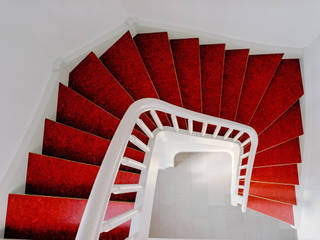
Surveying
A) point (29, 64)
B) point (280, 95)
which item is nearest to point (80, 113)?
point (29, 64)

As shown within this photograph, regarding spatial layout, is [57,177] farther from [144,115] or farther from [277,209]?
[277,209]

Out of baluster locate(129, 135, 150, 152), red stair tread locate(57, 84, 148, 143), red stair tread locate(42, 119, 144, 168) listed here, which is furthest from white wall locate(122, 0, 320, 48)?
baluster locate(129, 135, 150, 152)

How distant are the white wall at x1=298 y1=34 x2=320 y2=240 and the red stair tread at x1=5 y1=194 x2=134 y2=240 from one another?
9.16 ft

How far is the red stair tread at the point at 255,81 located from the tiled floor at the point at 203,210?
4.23 ft

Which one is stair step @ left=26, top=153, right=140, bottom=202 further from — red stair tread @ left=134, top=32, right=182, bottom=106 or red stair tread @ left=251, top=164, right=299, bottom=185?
red stair tread @ left=251, top=164, right=299, bottom=185

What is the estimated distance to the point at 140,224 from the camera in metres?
1.81

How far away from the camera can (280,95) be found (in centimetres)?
318

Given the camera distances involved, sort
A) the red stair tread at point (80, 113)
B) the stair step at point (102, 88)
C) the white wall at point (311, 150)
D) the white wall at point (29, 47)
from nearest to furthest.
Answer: the white wall at point (29, 47) → the red stair tread at point (80, 113) → the stair step at point (102, 88) → the white wall at point (311, 150)

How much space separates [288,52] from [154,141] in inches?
89.2

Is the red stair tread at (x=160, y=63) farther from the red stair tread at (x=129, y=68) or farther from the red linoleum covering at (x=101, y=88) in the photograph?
the red linoleum covering at (x=101, y=88)

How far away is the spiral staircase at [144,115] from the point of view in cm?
173

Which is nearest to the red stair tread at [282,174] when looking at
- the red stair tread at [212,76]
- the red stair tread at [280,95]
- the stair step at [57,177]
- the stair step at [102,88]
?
the red stair tread at [280,95]

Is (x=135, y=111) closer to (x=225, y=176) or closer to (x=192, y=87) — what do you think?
(x=192, y=87)

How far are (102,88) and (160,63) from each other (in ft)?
2.48
